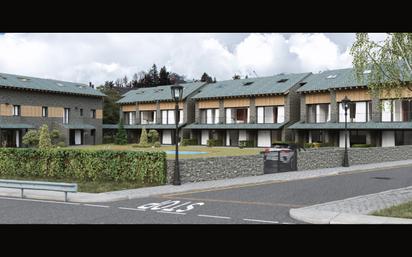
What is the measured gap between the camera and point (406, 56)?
43.8 ft

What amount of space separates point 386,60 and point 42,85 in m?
44.1

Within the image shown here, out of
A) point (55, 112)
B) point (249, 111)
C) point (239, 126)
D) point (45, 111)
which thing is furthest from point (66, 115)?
point (249, 111)

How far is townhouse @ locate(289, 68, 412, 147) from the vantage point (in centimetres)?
4019

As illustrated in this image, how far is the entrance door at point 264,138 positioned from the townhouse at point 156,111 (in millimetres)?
11198

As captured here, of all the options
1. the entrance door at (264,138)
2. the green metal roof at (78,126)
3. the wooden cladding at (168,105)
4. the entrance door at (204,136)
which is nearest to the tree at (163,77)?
the wooden cladding at (168,105)

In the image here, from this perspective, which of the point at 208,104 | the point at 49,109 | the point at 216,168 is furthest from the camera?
the point at 208,104

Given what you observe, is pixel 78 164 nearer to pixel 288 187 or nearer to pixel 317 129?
pixel 288 187

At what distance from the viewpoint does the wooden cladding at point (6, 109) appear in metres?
45.0

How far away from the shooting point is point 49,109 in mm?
50531

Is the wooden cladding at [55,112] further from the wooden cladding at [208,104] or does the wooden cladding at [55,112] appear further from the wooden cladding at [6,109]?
the wooden cladding at [208,104]

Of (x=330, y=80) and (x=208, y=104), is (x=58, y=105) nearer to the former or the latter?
(x=208, y=104)

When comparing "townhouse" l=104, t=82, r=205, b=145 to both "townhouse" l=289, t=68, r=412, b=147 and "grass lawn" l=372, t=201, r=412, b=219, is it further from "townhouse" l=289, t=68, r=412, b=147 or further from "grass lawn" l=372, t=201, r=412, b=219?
"grass lawn" l=372, t=201, r=412, b=219

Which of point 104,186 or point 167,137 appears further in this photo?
point 167,137

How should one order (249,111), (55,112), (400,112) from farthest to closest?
(55,112), (249,111), (400,112)
